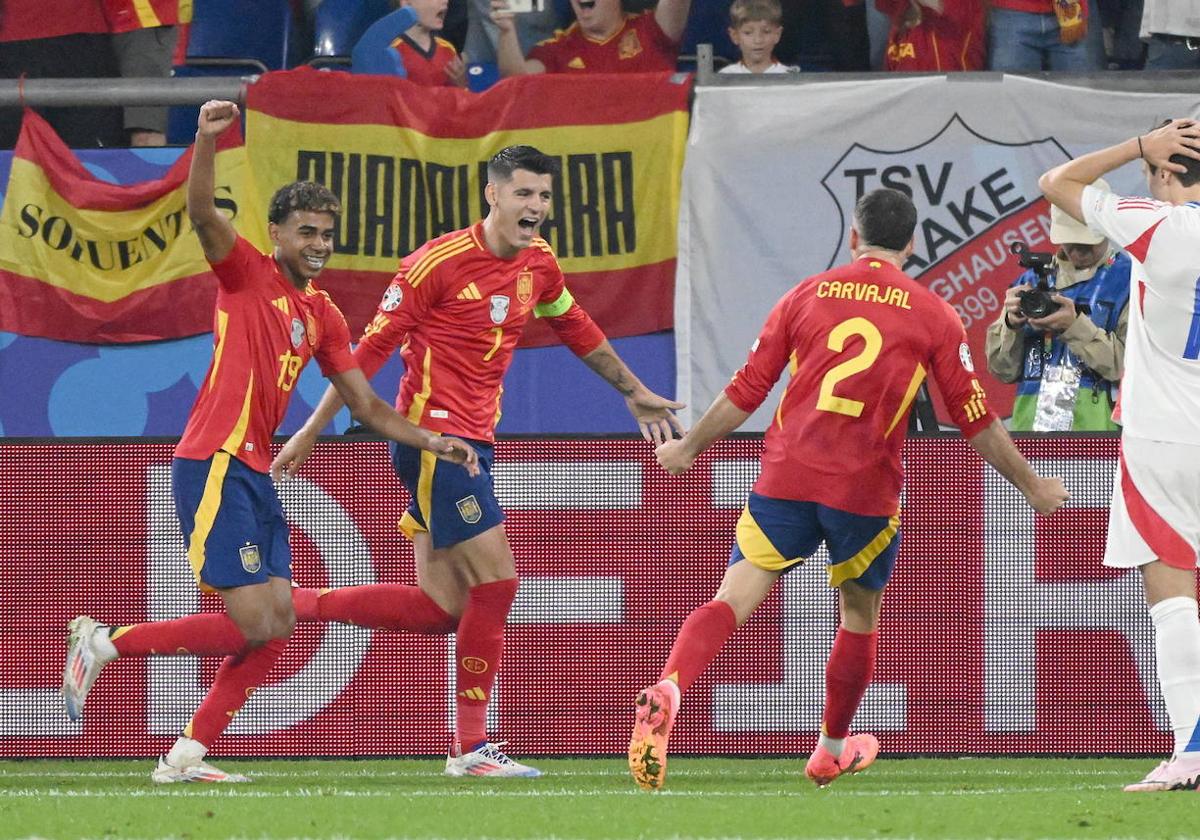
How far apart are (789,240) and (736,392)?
4.02 metres

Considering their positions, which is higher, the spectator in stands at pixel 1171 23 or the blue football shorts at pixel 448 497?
the spectator in stands at pixel 1171 23

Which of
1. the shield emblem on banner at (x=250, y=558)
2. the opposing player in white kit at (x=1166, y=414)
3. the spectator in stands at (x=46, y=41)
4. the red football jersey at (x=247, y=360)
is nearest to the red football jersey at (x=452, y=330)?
the red football jersey at (x=247, y=360)

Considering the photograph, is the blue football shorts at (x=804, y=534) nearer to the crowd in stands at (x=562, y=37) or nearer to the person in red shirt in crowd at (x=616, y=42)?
A: the crowd in stands at (x=562, y=37)

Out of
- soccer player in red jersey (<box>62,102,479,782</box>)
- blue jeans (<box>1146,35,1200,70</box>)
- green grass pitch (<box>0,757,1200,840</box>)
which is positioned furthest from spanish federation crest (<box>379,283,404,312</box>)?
blue jeans (<box>1146,35,1200,70</box>)

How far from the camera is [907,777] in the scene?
6785 millimetres

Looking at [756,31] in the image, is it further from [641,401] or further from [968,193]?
[641,401]

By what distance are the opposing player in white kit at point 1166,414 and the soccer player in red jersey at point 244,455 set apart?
217 centimetres

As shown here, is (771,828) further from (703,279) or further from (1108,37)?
(1108,37)

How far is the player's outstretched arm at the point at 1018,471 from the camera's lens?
20.3 feet

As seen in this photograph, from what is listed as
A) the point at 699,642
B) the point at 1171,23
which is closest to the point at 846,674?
the point at 699,642

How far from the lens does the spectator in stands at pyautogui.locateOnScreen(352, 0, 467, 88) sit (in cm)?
1046

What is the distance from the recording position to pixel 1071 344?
7844 mm

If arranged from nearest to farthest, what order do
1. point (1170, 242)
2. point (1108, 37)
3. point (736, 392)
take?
point (1170, 242)
point (736, 392)
point (1108, 37)

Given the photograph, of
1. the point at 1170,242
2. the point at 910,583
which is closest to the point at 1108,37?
the point at 910,583
